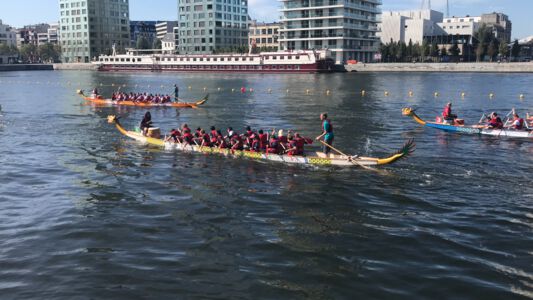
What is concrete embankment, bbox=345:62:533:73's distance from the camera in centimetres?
12329

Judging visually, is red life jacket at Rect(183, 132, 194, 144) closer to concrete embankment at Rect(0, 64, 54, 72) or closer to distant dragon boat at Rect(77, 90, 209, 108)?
distant dragon boat at Rect(77, 90, 209, 108)

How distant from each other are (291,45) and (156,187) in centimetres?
14232

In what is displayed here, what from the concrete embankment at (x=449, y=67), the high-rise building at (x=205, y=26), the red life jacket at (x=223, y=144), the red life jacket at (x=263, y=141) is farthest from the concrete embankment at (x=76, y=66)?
the red life jacket at (x=263, y=141)

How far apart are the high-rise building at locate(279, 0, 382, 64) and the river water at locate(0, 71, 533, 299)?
398 ft

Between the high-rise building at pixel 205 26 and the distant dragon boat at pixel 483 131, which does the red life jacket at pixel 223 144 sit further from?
the high-rise building at pixel 205 26

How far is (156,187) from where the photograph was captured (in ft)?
73.9

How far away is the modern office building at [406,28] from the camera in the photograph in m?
179

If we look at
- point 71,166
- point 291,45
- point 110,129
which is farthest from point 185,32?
point 71,166

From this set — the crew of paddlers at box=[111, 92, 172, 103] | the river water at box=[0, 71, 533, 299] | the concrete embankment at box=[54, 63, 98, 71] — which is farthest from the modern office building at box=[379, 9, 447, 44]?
the river water at box=[0, 71, 533, 299]

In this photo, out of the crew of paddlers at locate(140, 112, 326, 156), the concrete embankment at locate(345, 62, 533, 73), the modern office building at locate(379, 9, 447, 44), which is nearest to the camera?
the crew of paddlers at locate(140, 112, 326, 156)

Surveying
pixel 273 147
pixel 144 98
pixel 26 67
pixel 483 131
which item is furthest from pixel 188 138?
pixel 26 67

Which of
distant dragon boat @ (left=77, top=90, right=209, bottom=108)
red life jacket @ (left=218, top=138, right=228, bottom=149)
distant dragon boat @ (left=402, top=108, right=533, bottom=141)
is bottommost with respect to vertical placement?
red life jacket @ (left=218, top=138, right=228, bottom=149)

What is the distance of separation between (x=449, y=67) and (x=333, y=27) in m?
38.5

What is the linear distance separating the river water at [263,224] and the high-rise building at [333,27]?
398 ft
